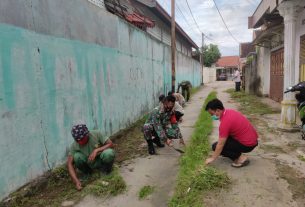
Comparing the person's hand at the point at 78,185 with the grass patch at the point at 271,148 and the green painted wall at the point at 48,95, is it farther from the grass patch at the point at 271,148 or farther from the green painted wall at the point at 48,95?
the grass patch at the point at 271,148

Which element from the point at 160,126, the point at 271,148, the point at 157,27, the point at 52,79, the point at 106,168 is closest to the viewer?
the point at 52,79

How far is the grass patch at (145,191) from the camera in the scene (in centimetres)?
400

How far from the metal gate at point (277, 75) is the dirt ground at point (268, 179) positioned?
653cm

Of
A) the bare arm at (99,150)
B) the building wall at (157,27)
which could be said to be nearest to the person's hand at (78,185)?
the bare arm at (99,150)

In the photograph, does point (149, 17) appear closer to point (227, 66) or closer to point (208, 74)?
point (208, 74)

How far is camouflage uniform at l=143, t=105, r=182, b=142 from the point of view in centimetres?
571

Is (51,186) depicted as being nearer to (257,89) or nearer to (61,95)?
(61,95)

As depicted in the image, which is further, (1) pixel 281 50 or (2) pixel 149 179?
(1) pixel 281 50

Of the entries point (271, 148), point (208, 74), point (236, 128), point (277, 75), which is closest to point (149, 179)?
point (236, 128)

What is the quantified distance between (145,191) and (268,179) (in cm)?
167

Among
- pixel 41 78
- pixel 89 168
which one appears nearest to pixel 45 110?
pixel 41 78

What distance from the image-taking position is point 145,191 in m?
4.11

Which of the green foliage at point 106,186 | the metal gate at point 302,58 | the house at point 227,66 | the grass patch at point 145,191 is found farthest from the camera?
the house at point 227,66

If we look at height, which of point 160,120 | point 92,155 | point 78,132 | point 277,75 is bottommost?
point 92,155
